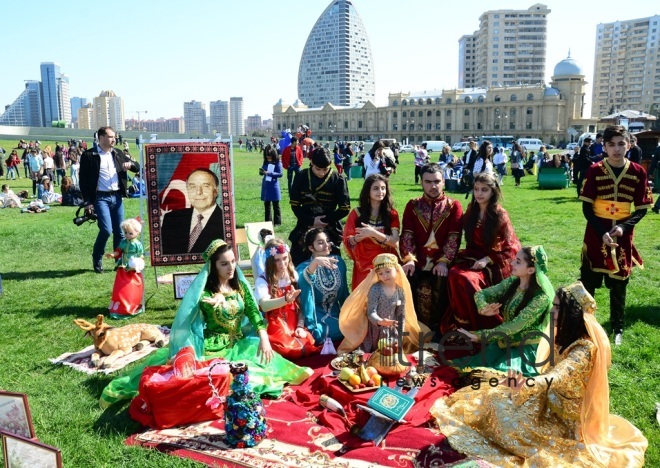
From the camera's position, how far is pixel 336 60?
164125 mm

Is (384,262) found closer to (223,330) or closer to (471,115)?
(223,330)

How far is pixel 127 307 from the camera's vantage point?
22.7ft

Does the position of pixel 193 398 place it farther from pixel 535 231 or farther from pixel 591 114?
pixel 591 114

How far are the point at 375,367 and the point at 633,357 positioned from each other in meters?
2.60

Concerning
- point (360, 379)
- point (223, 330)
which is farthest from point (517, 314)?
point (223, 330)

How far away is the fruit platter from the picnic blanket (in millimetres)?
2225

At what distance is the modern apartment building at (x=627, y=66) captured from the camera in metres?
128

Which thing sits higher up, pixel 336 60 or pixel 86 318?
pixel 336 60

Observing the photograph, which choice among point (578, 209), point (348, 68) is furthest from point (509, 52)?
point (578, 209)

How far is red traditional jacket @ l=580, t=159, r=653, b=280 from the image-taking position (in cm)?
578

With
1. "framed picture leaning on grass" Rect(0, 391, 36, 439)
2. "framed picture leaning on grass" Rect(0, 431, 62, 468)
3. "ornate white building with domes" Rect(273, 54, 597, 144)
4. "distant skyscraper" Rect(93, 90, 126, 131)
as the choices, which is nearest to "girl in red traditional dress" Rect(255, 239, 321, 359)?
"framed picture leaning on grass" Rect(0, 391, 36, 439)

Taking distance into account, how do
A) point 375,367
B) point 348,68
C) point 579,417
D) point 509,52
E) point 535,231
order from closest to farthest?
point 579,417, point 375,367, point 535,231, point 509,52, point 348,68

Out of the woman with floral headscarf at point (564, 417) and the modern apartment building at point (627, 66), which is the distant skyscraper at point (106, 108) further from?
the woman with floral headscarf at point (564, 417)

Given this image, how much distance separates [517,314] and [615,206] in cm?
188
